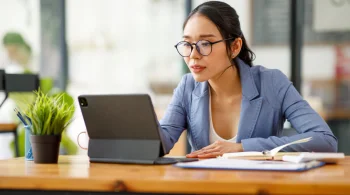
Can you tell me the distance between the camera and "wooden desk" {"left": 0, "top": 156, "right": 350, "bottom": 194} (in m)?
1.41

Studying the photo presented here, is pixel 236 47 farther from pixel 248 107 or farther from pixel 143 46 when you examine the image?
pixel 143 46

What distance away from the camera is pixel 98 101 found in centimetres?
202

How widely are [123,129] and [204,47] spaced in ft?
2.03

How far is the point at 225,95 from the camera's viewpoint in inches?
106

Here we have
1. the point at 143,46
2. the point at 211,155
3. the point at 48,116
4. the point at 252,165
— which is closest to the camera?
the point at 252,165

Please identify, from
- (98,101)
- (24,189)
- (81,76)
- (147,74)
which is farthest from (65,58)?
(24,189)

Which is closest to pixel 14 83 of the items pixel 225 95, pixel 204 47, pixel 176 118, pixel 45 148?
pixel 176 118

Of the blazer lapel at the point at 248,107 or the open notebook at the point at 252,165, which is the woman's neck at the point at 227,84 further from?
the open notebook at the point at 252,165

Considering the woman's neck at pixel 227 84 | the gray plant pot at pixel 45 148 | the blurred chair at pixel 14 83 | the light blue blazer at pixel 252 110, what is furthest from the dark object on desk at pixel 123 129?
the blurred chair at pixel 14 83

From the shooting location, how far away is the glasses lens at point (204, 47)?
8.02 ft

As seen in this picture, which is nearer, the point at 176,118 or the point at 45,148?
the point at 45,148

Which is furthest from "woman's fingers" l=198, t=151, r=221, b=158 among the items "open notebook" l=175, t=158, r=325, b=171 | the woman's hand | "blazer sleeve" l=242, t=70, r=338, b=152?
"open notebook" l=175, t=158, r=325, b=171

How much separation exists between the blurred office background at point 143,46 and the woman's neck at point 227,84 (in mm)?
2577

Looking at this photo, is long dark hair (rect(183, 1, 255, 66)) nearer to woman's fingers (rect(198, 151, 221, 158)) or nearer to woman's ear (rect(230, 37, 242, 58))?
woman's ear (rect(230, 37, 242, 58))
